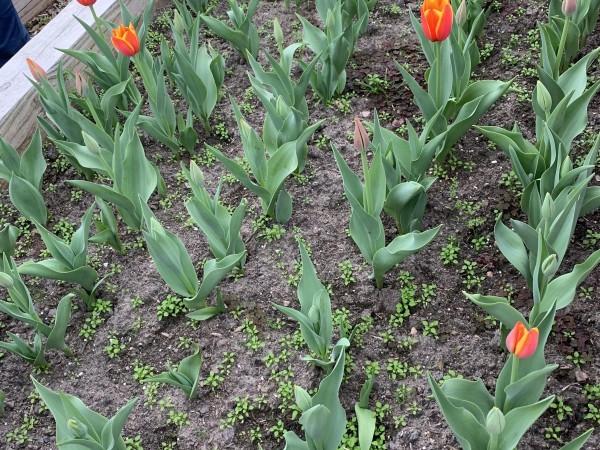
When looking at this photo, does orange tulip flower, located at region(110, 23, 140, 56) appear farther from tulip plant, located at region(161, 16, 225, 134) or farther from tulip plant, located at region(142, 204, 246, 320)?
tulip plant, located at region(142, 204, 246, 320)

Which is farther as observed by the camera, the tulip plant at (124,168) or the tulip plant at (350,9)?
the tulip plant at (350,9)

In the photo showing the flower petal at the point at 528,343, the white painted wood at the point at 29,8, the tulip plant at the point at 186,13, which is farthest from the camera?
the white painted wood at the point at 29,8

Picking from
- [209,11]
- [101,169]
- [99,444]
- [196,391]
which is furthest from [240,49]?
[99,444]

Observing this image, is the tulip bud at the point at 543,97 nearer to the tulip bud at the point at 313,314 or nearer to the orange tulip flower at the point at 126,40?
the tulip bud at the point at 313,314

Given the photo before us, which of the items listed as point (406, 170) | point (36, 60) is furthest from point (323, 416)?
point (36, 60)

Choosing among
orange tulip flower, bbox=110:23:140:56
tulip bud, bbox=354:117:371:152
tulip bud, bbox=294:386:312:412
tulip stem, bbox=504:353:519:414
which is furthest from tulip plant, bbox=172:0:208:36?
tulip stem, bbox=504:353:519:414

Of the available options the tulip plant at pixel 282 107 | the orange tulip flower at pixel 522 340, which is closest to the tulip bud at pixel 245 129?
the tulip plant at pixel 282 107

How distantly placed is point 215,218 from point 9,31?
1770 mm

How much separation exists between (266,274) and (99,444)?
80cm

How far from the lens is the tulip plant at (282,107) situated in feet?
7.63

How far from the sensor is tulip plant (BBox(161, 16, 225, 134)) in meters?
2.51

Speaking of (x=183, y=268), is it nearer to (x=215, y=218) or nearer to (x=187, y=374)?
(x=215, y=218)

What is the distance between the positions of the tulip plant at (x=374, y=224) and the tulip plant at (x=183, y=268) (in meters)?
0.36

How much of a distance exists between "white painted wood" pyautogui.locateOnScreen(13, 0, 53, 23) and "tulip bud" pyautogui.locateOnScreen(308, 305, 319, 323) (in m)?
2.86
